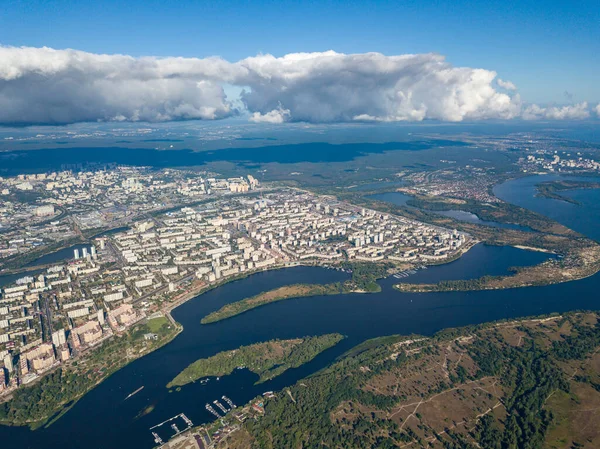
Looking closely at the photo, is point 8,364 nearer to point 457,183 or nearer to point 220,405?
point 220,405

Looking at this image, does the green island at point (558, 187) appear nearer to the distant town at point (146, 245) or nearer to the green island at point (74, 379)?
the distant town at point (146, 245)

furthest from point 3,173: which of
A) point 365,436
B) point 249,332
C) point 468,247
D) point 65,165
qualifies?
point 365,436

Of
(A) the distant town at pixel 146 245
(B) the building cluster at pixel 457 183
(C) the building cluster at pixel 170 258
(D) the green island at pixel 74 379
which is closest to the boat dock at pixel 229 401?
(D) the green island at pixel 74 379

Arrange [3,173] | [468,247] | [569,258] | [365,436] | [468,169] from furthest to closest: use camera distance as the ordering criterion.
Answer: [468,169] → [3,173] → [468,247] → [569,258] → [365,436]

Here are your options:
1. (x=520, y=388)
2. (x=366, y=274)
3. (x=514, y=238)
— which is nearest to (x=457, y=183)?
(x=514, y=238)

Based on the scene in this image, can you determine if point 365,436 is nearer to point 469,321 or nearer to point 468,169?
point 469,321

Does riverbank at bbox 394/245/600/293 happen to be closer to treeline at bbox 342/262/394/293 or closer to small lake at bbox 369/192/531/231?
treeline at bbox 342/262/394/293
